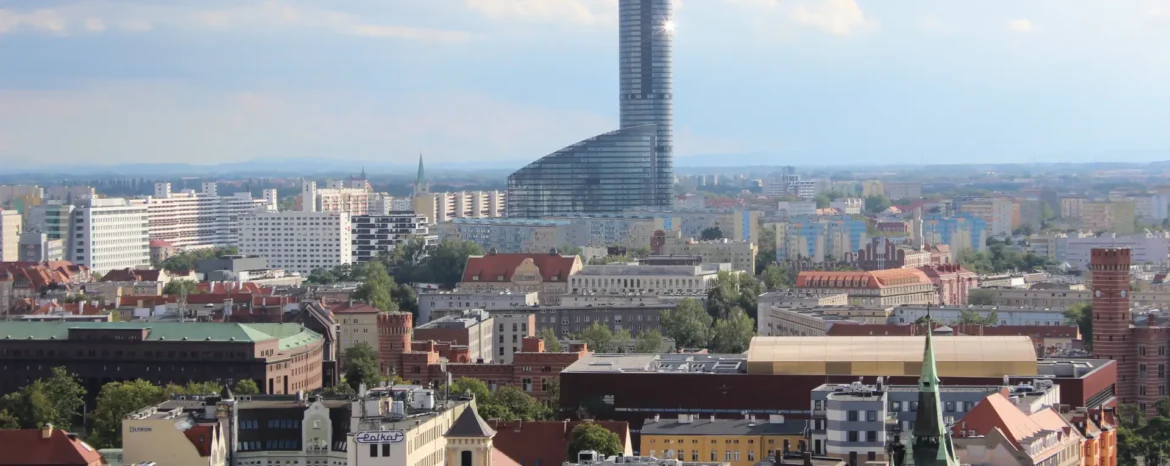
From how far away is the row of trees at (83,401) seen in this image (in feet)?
215

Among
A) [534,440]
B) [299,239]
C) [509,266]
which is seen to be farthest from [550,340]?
[299,239]

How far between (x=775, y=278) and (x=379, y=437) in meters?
80.6

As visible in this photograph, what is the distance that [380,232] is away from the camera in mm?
161750

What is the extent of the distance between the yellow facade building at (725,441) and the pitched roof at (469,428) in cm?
764

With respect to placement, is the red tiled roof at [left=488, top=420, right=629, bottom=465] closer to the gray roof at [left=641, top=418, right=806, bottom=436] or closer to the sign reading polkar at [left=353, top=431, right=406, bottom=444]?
the gray roof at [left=641, top=418, right=806, bottom=436]

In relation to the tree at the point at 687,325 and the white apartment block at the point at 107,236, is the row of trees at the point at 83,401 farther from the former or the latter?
the white apartment block at the point at 107,236

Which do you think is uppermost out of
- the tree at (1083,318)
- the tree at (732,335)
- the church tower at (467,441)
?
the church tower at (467,441)

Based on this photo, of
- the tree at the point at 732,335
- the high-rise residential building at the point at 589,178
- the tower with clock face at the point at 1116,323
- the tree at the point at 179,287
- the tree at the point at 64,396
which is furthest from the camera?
the high-rise residential building at the point at 589,178

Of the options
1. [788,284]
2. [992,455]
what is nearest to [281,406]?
[992,455]

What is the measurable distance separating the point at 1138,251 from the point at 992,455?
397ft

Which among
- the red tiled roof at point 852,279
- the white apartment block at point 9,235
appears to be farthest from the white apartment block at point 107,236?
the red tiled roof at point 852,279

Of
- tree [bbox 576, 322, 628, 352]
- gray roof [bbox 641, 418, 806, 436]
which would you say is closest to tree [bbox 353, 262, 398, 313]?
tree [bbox 576, 322, 628, 352]

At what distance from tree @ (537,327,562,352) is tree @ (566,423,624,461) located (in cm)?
2889

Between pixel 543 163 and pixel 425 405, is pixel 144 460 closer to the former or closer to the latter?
pixel 425 405
